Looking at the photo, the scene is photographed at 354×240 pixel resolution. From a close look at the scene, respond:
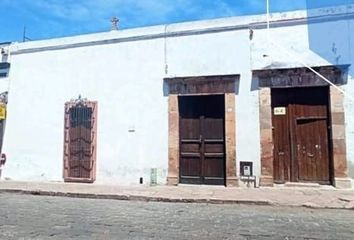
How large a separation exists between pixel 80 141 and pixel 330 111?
26.1 ft

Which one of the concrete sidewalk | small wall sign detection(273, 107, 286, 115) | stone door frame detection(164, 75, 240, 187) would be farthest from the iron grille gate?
small wall sign detection(273, 107, 286, 115)

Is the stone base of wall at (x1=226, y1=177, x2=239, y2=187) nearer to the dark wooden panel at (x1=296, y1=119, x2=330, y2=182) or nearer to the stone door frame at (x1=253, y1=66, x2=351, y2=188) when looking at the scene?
the stone door frame at (x1=253, y1=66, x2=351, y2=188)

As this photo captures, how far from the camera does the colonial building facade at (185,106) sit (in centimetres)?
1212

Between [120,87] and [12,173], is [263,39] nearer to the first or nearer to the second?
[120,87]

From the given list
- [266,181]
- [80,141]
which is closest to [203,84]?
[266,181]

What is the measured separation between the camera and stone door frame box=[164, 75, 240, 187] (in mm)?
12555

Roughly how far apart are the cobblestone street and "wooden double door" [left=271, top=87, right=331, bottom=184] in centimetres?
322

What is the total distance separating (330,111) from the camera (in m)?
11.9

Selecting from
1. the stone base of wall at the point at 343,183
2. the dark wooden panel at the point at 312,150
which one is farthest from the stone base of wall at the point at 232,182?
the stone base of wall at the point at 343,183

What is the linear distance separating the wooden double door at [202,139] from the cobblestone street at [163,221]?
9.93ft

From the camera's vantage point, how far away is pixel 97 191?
1183cm

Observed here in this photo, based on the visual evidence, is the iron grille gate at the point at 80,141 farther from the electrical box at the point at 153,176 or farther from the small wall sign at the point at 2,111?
the small wall sign at the point at 2,111

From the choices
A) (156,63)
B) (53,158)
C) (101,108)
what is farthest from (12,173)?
(156,63)

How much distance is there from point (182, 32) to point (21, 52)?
621 centimetres
